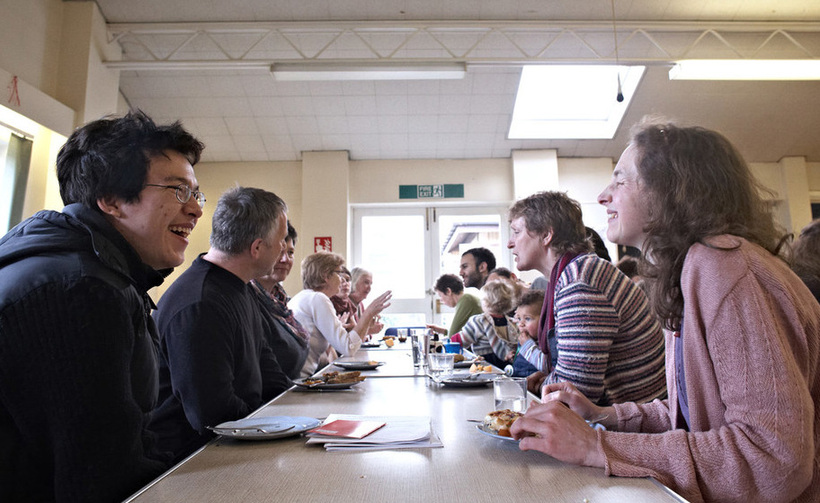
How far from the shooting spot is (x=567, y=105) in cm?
660

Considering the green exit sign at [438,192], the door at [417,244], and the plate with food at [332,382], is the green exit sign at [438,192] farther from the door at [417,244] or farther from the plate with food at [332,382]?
the plate with food at [332,382]

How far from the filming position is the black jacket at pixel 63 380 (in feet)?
2.98

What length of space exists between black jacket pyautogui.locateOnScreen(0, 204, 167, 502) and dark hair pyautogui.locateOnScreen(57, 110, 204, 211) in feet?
0.74

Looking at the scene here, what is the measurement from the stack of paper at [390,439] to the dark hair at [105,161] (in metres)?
0.72

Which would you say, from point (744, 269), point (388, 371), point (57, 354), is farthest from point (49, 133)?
point (744, 269)

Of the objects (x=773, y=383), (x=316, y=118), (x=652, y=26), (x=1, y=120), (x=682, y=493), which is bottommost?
(x=682, y=493)

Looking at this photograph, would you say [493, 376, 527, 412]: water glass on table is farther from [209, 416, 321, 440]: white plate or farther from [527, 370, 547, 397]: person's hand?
[527, 370, 547, 397]: person's hand

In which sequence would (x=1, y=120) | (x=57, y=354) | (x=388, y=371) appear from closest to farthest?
(x=57, y=354) → (x=388, y=371) → (x=1, y=120)

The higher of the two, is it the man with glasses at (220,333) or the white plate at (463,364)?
the man with glasses at (220,333)

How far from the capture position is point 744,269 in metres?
0.87

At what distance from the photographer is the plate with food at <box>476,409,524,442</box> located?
104 centimetres

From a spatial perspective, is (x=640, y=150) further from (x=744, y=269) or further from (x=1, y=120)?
(x=1, y=120)

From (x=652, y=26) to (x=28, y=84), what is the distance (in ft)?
18.1

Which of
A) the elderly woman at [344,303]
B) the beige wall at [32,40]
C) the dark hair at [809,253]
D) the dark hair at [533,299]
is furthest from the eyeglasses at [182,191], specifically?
the beige wall at [32,40]
